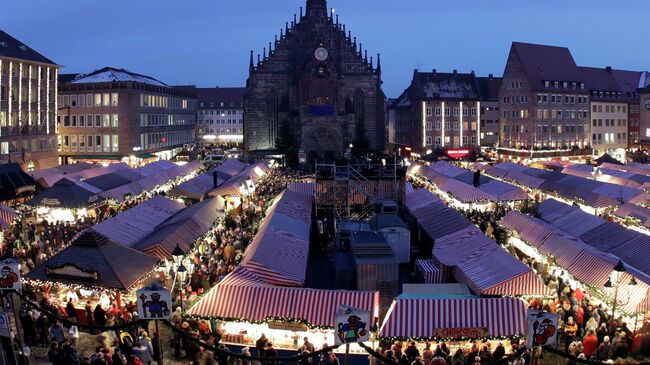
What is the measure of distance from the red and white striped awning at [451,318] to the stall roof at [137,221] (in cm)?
968

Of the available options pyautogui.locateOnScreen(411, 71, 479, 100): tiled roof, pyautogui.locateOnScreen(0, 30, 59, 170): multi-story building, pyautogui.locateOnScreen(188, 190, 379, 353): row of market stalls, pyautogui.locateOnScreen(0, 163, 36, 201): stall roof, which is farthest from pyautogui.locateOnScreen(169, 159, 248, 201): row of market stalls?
pyautogui.locateOnScreen(411, 71, 479, 100): tiled roof

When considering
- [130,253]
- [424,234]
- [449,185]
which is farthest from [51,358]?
[449,185]

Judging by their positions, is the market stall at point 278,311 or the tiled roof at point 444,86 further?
the tiled roof at point 444,86

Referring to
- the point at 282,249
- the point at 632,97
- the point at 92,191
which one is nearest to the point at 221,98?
Result: the point at 632,97

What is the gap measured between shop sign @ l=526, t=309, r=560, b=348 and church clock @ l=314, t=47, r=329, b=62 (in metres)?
63.4

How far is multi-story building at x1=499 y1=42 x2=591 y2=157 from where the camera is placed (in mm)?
70375

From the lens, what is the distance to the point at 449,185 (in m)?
35.5

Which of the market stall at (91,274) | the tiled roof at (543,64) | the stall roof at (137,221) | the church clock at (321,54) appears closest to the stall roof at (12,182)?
the stall roof at (137,221)

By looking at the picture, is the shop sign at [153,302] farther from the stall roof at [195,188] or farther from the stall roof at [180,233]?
the stall roof at [195,188]

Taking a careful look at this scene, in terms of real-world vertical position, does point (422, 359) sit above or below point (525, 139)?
below

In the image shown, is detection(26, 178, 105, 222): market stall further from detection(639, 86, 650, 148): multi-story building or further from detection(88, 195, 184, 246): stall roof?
detection(639, 86, 650, 148): multi-story building

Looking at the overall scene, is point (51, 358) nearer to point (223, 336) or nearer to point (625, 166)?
point (223, 336)

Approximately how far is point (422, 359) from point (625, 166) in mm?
33500

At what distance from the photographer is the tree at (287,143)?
68.6 m
